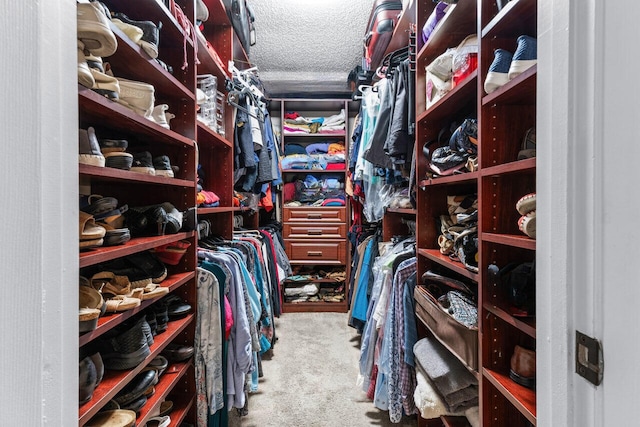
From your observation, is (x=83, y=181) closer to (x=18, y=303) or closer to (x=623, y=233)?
(x=18, y=303)

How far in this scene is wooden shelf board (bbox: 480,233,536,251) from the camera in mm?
778

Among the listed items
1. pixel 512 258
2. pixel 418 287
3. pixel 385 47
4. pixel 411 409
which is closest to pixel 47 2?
pixel 512 258

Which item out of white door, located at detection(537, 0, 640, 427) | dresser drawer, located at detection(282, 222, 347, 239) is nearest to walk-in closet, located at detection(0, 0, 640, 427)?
white door, located at detection(537, 0, 640, 427)

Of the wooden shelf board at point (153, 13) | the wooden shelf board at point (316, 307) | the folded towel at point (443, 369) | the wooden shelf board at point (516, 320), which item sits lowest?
the wooden shelf board at point (316, 307)

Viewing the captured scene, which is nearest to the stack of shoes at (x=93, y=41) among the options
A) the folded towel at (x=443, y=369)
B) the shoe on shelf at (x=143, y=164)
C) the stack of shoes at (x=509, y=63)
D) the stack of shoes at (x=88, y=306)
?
the shoe on shelf at (x=143, y=164)

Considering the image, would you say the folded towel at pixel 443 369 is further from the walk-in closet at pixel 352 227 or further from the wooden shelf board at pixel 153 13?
the wooden shelf board at pixel 153 13

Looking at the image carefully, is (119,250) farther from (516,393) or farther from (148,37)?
(516,393)

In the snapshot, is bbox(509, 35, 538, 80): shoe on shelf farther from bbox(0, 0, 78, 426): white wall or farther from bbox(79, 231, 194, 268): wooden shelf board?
bbox(79, 231, 194, 268): wooden shelf board

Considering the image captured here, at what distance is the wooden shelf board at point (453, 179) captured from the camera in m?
1.06

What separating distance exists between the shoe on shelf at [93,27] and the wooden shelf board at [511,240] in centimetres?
109

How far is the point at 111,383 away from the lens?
0.91 meters

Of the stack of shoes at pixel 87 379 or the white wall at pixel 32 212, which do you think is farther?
the stack of shoes at pixel 87 379

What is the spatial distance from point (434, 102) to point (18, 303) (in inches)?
55.9

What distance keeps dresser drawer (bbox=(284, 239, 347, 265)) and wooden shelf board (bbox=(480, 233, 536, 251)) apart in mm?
2463
